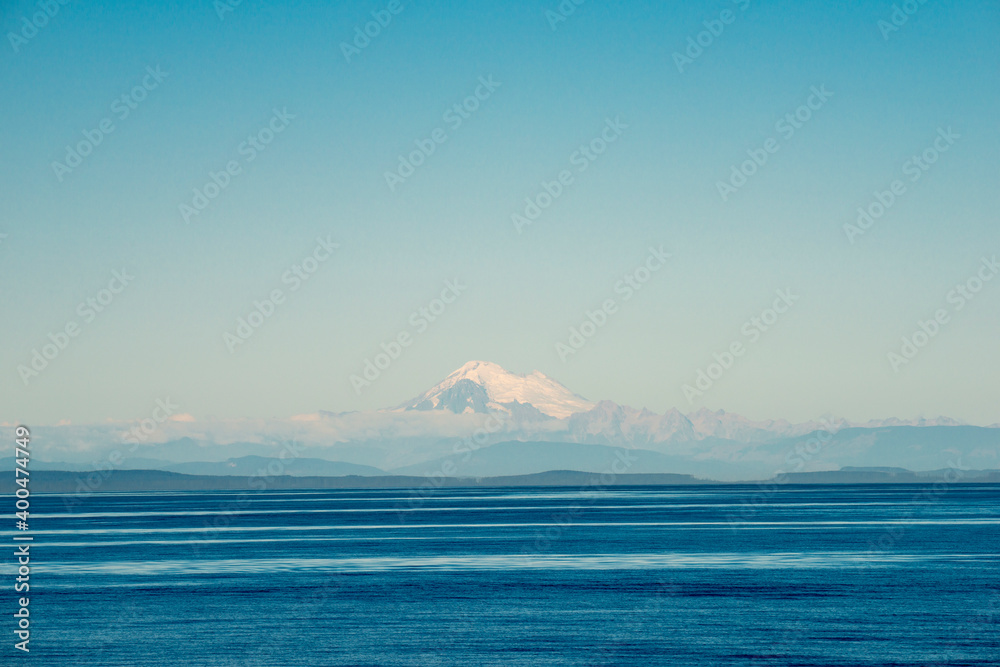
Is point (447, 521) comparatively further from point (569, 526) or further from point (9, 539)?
point (9, 539)

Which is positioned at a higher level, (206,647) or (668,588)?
(668,588)

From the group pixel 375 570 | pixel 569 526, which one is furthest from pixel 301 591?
pixel 569 526


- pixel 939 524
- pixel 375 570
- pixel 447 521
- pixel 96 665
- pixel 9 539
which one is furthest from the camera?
pixel 447 521

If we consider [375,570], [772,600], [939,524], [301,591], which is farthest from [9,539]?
[939,524]

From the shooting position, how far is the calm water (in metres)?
37.7

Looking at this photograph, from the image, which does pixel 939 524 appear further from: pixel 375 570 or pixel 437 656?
pixel 437 656

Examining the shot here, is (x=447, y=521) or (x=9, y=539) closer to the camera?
(x=9, y=539)

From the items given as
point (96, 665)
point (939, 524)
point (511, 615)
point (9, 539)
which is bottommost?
point (96, 665)

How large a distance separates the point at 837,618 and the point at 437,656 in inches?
679

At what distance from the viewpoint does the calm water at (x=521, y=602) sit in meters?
37.7

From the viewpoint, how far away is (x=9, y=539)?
104812 mm

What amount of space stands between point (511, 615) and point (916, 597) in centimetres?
1922

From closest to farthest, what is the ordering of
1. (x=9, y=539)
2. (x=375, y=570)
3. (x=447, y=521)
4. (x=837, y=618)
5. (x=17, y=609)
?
(x=837, y=618) → (x=17, y=609) → (x=375, y=570) → (x=9, y=539) → (x=447, y=521)

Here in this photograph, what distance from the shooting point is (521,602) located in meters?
50.7
